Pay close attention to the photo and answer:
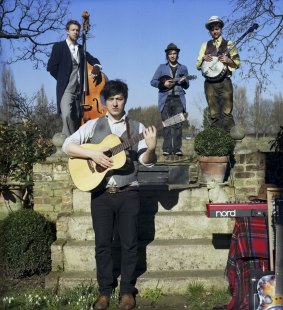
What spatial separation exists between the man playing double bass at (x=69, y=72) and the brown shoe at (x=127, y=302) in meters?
2.93

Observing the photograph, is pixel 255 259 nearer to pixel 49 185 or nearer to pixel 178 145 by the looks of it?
pixel 49 185

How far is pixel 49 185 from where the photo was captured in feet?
20.9

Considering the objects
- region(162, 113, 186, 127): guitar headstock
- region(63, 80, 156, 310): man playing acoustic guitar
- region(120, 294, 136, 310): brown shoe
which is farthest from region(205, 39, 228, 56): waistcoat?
region(120, 294, 136, 310): brown shoe

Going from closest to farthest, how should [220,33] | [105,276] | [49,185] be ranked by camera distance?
[105,276] → [49,185] → [220,33]

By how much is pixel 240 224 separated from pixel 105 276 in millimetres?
1295

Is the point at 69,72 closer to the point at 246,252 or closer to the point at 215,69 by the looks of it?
the point at 215,69

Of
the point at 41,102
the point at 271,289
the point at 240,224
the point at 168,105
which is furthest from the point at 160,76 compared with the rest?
the point at 41,102

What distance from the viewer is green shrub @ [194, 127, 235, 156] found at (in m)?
6.33

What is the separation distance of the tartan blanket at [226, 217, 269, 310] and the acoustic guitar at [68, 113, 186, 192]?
114 centimetres

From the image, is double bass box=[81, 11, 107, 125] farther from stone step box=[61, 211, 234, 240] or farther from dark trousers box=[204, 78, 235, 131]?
stone step box=[61, 211, 234, 240]

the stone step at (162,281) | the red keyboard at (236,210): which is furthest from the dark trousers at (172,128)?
the red keyboard at (236,210)

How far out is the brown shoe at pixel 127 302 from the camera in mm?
4211

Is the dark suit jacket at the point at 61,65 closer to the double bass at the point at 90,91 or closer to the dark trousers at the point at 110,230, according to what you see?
the double bass at the point at 90,91

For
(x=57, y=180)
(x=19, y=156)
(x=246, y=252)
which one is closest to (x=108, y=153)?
(x=246, y=252)
